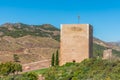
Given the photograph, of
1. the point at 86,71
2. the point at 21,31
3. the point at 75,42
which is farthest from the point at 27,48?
the point at 86,71

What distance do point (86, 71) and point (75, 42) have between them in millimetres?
4369

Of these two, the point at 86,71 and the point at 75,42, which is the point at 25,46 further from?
the point at 86,71

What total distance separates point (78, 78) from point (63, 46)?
6.96m

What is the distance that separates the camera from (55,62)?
124 ft

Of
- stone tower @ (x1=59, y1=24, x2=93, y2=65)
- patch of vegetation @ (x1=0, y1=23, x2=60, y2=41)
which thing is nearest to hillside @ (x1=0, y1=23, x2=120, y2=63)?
patch of vegetation @ (x1=0, y1=23, x2=60, y2=41)

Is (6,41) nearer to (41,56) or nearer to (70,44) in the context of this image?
(41,56)

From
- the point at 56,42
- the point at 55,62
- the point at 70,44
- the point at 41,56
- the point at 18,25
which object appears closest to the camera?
the point at 70,44

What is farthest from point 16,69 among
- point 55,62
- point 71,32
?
point 71,32

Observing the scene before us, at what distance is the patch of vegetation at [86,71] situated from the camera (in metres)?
28.6

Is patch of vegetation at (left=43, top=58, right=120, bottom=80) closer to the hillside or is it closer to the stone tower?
the stone tower

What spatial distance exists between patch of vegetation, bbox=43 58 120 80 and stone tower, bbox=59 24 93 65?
0.99 metres

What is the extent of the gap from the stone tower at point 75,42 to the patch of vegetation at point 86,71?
0.99 metres

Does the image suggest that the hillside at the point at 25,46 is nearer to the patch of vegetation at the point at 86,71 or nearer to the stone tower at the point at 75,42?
the stone tower at the point at 75,42

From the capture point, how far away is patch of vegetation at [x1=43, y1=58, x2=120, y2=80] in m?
28.6
